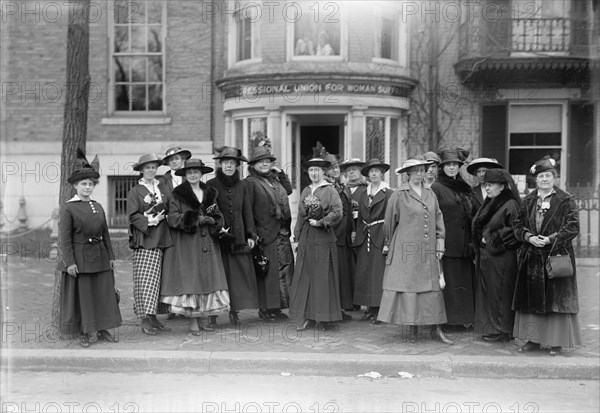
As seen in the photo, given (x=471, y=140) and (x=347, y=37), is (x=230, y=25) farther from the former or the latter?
(x=471, y=140)

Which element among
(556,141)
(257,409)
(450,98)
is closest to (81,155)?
(257,409)

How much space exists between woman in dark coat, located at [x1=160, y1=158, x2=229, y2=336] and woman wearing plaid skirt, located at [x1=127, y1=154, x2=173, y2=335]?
0.10 m

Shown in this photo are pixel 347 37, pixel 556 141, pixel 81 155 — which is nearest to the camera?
pixel 81 155

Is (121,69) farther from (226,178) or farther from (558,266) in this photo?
(558,266)

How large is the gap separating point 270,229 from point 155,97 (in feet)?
31.4

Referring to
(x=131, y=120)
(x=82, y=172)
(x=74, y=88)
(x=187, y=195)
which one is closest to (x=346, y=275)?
(x=187, y=195)

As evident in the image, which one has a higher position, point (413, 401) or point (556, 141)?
point (556, 141)

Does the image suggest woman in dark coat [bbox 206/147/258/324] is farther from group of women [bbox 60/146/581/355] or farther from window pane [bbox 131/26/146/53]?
window pane [bbox 131/26/146/53]

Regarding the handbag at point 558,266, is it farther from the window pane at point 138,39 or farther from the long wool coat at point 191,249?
the window pane at point 138,39

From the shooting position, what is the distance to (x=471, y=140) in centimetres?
1711

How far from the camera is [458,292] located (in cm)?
803

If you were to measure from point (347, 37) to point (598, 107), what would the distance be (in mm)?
6018

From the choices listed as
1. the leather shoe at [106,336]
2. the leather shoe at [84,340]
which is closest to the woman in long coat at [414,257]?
the leather shoe at [106,336]

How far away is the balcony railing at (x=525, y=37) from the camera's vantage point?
16297 millimetres
